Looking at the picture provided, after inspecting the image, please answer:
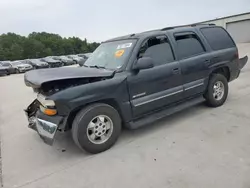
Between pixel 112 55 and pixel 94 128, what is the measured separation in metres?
1.46

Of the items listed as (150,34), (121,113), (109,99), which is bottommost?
(121,113)

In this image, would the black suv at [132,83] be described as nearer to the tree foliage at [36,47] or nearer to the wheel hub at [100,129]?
the wheel hub at [100,129]

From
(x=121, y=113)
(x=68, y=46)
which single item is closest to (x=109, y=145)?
(x=121, y=113)

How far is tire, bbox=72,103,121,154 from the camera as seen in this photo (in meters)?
3.33

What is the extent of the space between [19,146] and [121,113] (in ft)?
6.33

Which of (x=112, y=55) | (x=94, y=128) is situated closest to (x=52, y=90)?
(x=94, y=128)

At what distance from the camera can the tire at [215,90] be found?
489 centimetres

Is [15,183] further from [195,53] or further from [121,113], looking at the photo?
[195,53]

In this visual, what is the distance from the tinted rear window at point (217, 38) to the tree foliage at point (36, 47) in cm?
5354

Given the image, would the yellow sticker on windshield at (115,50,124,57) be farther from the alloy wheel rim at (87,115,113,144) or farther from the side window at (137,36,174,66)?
the alloy wheel rim at (87,115,113,144)

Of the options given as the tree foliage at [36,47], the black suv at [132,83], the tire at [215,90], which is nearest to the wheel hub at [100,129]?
the black suv at [132,83]

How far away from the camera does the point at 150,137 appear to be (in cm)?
392

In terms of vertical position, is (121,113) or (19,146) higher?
(121,113)

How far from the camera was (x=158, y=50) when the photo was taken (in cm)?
420
